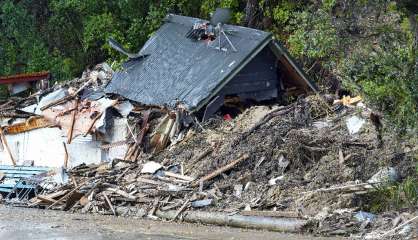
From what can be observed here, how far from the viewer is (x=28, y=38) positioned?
115 feet

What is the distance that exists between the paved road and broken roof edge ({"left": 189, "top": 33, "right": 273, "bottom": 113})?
4.48m

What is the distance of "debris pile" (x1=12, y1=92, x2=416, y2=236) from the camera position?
18.5 metres

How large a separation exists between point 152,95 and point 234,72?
2710mm

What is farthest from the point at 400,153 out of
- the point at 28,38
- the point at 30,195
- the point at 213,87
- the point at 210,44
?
the point at 28,38

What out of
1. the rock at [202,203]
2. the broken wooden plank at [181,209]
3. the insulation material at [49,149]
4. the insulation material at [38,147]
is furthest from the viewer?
the insulation material at [38,147]

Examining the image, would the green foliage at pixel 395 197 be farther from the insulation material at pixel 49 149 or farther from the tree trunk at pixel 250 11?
the tree trunk at pixel 250 11

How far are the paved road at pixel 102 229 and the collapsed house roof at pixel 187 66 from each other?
186 inches

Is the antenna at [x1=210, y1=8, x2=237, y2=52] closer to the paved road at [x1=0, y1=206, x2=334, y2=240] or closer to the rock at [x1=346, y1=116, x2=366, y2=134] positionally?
the rock at [x1=346, y1=116, x2=366, y2=134]

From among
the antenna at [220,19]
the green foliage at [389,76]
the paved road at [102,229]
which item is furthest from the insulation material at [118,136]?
the green foliage at [389,76]

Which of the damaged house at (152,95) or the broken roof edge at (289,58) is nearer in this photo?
the damaged house at (152,95)

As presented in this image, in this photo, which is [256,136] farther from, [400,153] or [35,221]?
[35,221]

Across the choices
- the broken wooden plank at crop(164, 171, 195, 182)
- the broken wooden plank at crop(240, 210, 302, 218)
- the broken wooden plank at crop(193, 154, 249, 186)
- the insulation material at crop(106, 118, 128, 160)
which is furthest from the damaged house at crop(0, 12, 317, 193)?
the broken wooden plank at crop(240, 210, 302, 218)

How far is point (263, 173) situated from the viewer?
67.7 feet

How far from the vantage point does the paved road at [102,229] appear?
17.5 metres
